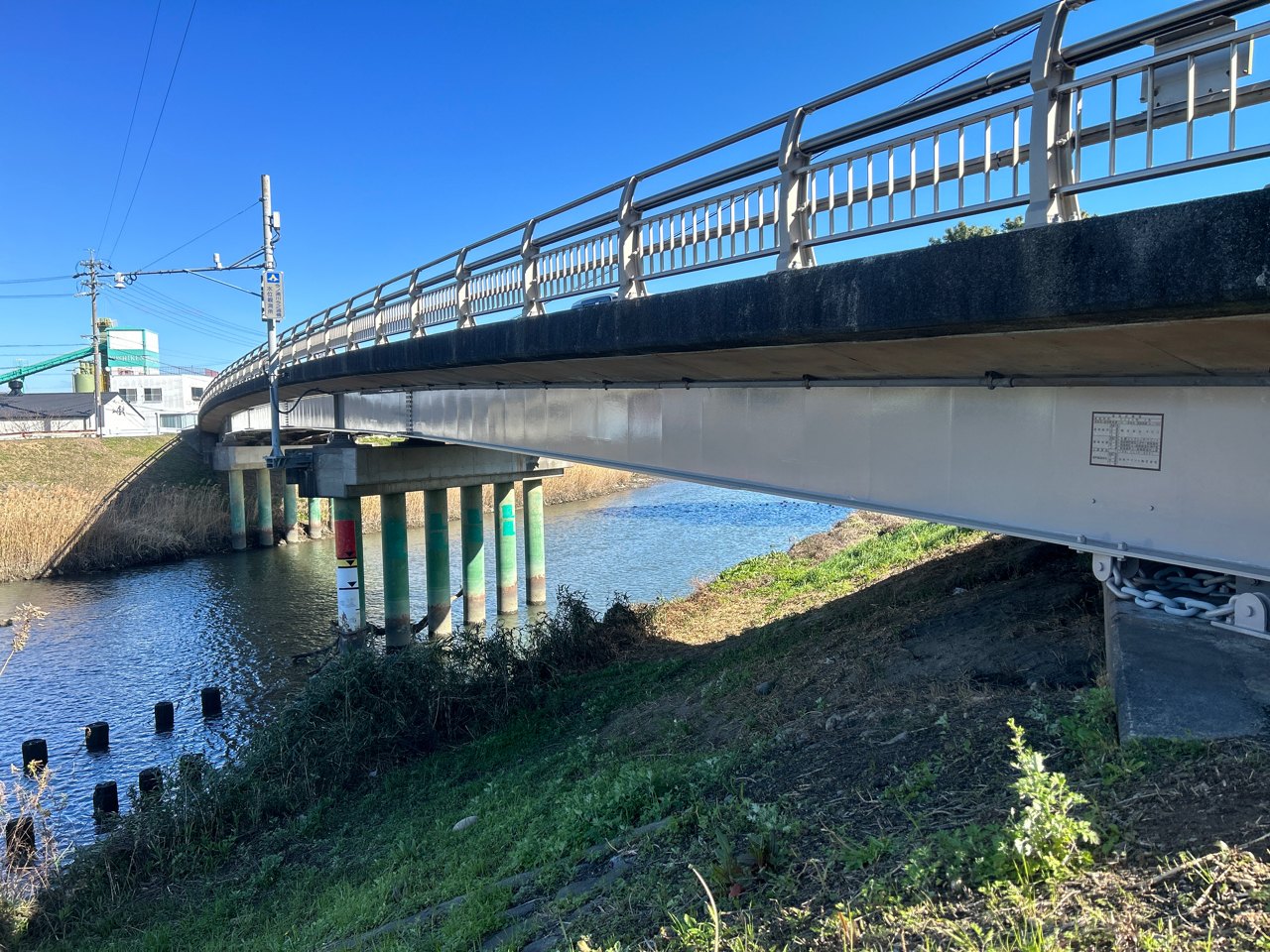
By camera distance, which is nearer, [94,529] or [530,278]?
[530,278]

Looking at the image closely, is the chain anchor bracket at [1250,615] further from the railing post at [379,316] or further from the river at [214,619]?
the railing post at [379,316]

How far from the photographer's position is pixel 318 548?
110 feet

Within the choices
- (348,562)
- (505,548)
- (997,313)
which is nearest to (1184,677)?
(997,313)

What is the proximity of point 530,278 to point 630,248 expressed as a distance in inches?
88.7

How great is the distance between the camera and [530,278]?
9797mm

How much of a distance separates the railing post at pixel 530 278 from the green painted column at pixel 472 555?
11.6 metres

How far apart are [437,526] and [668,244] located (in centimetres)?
1385

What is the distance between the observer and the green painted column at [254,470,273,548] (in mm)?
33719

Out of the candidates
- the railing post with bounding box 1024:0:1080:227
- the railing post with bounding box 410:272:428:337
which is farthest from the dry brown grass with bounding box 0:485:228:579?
the railing post with bounding box 1024:0:1080:227

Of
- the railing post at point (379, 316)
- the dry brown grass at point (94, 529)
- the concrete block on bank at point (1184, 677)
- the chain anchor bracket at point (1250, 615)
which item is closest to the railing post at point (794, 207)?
the concrete block on bank at point (1184, 677)

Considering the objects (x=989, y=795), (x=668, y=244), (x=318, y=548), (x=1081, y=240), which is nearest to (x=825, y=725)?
(x=989, y=795)

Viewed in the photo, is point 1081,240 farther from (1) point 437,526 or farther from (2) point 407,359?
(1) point 437,526

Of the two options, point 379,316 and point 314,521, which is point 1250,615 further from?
point 314,521

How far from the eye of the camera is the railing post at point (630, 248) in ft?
25.7
